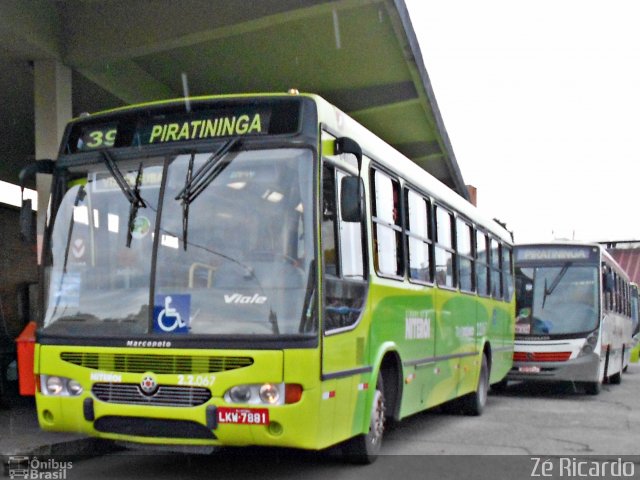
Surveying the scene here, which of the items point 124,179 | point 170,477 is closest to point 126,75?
point 124,179

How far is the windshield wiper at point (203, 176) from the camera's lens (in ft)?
21.7

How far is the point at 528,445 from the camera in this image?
9359 millimetres

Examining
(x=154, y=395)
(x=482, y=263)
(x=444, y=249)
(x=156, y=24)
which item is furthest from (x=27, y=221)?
(x=482, y=263)

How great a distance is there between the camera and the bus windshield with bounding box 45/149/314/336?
20.7 feet

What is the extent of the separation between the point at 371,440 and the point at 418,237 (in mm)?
2539

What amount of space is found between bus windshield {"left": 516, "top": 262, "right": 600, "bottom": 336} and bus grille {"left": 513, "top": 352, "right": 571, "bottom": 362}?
39 cm

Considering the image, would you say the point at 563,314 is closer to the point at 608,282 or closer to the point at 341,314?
the point at 608,282

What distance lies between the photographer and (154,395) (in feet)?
20.9

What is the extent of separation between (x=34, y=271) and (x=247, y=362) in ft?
27.5

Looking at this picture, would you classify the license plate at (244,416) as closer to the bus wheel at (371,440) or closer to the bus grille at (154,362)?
the bus grille at (154,362)

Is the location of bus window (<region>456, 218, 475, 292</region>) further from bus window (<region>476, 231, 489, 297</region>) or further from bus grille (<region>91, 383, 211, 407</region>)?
bus grille (<region>91, 383, 211, 407</region>)

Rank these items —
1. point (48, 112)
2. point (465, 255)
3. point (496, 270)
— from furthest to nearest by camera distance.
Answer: point (496, 270)
point (48, 112)
point (465, 255)

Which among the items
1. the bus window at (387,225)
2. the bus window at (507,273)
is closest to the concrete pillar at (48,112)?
the bus window at (387,225)

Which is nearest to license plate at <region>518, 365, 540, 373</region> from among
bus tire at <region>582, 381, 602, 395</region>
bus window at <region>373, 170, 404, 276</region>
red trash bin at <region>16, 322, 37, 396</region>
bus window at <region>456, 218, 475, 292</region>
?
bus tire at <region>582, 381, 602, 395</region>
